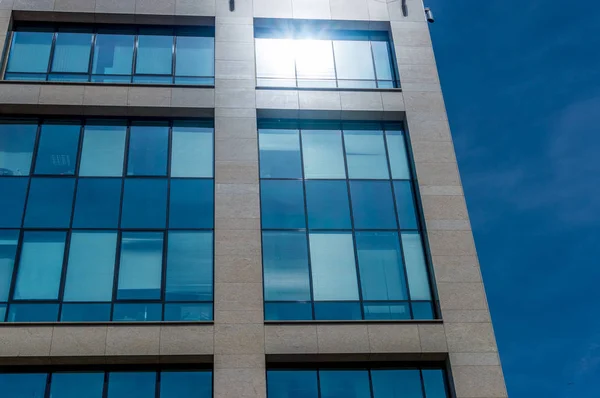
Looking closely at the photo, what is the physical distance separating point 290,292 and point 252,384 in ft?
10.9

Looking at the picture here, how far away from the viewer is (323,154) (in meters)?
22.5

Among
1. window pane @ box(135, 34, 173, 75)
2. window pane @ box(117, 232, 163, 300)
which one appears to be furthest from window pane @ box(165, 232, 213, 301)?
window pane @ box(135, 34, 173, 75)

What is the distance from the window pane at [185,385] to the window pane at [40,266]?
14.5 feet

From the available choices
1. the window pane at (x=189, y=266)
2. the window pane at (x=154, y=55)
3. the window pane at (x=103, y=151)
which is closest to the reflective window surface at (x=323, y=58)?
the window pane at (x=154, y=55)

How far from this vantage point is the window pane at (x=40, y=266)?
18922mm

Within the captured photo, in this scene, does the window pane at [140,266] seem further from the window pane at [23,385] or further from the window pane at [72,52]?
the window pane at [72,52]

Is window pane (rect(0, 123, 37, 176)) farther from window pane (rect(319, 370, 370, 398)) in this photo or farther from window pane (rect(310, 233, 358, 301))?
window pane (rect(319, 370, 370, 398))

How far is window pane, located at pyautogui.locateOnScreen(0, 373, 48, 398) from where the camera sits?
1743 cm

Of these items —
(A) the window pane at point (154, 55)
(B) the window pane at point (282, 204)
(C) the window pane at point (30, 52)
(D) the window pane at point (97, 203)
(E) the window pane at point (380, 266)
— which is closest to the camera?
(E) the window pane at point (380, 266)

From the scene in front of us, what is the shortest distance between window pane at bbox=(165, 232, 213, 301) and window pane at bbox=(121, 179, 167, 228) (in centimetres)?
84

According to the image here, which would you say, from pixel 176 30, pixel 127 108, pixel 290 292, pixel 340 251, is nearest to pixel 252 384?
pixel 290 292

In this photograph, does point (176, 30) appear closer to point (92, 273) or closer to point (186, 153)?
point (186, 153)

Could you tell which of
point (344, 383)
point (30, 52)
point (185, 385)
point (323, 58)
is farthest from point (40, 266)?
point (323, 58)

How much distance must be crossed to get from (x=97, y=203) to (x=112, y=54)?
21.9ft
